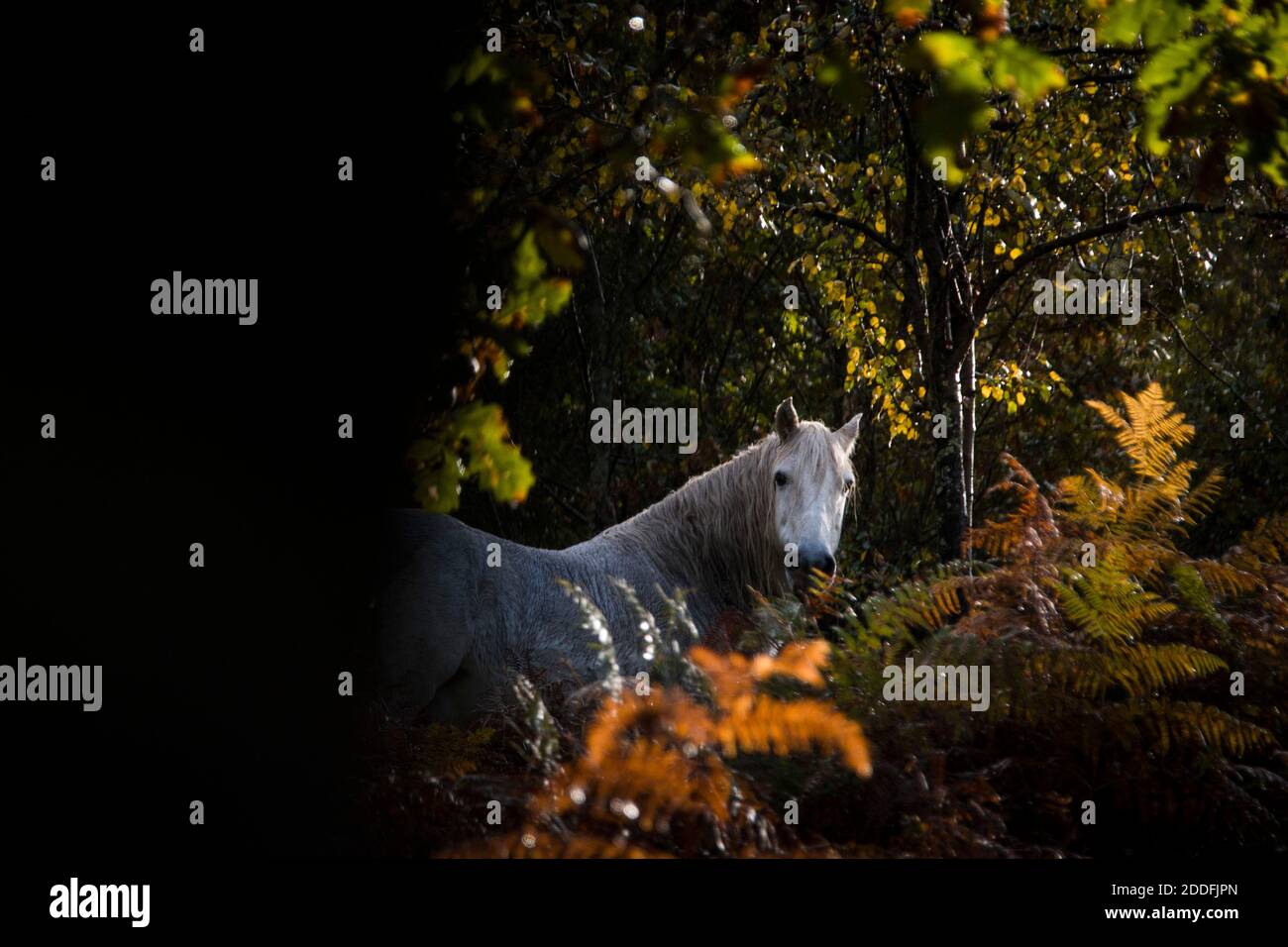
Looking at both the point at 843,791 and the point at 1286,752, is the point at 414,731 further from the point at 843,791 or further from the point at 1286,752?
the point at 1286,752

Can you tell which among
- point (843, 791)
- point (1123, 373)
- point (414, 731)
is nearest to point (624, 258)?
point (1123, 373)

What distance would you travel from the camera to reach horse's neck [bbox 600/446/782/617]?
654cm

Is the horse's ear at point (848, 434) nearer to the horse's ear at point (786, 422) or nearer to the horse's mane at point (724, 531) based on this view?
the horse's mane at point (724, 531)

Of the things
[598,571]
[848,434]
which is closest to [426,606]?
[598,571]

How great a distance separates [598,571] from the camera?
649 cm

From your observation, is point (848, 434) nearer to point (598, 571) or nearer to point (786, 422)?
point (786, 422)

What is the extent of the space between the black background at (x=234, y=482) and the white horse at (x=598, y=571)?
68.7 inches

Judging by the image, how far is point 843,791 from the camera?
3.43 m

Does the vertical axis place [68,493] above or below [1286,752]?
above

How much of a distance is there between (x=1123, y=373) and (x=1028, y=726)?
13243 mm

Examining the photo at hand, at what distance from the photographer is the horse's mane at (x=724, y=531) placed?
641 centimetres

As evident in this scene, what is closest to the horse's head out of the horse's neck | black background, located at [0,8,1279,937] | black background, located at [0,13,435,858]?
the horse's neck

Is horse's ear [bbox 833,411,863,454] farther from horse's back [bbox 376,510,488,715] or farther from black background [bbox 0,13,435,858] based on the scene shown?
black background [bbox 0,13,435,858]
